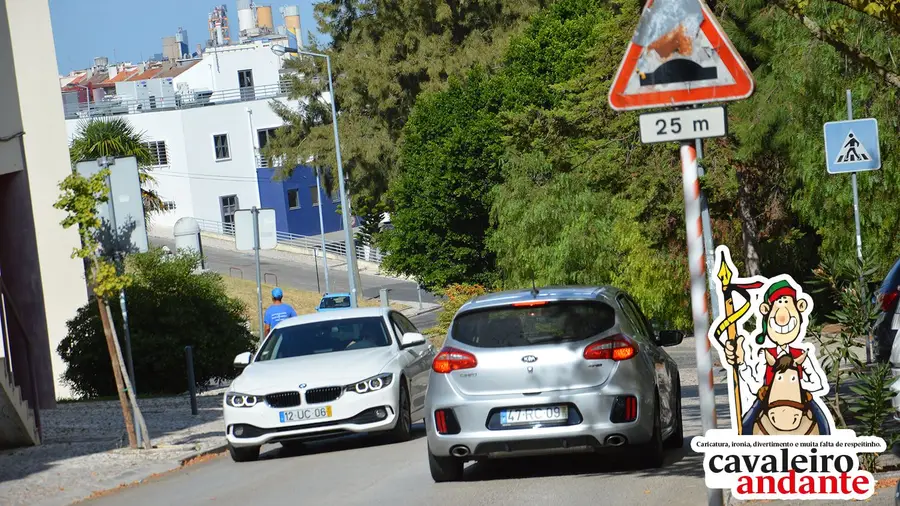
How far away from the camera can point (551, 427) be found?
10984 mm

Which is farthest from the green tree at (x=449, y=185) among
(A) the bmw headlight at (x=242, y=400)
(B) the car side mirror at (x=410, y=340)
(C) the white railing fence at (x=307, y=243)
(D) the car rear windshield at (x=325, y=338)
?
(A) the bmw headlight at (x=242, y=400)

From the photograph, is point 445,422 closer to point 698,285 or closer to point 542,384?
point 542,384

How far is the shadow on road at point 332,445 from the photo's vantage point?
15.8 metres

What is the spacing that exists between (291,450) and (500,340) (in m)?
5.74

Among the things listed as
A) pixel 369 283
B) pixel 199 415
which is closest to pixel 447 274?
pixel 369 283

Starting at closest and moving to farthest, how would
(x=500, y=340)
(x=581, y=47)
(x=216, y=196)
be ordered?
1. (x=500, y=340)
2. (x=581, y=47)
3. (x=216, y=196)

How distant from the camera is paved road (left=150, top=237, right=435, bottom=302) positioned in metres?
78.3

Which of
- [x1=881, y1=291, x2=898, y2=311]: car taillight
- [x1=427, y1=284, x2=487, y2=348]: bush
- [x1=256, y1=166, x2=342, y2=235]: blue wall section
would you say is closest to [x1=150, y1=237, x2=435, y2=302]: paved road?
[x1=256, y1=166, x2=342, y2=235]: blue wall section

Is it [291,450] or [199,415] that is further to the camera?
[199,415]

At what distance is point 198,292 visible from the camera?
2864 cm

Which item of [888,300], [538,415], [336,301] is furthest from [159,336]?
[888,300]

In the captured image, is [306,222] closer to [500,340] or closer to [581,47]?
[581,47]

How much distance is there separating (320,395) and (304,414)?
10.3 inches

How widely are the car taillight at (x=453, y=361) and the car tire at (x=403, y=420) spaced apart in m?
4.04
